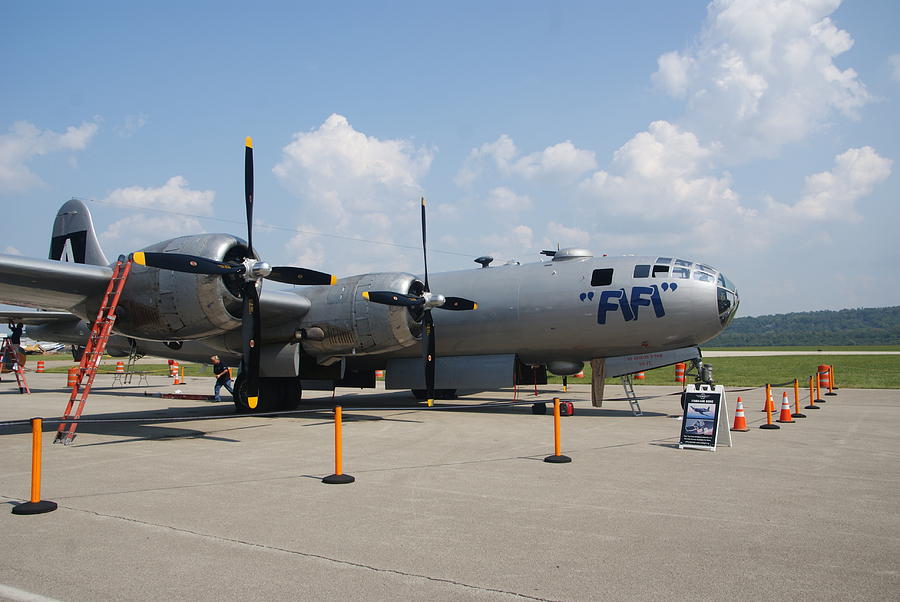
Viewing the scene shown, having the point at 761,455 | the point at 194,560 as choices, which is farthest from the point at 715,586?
the point at 761,455

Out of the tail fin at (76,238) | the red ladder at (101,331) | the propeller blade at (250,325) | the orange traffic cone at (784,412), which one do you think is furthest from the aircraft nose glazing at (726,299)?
the tail fin at (76,238)

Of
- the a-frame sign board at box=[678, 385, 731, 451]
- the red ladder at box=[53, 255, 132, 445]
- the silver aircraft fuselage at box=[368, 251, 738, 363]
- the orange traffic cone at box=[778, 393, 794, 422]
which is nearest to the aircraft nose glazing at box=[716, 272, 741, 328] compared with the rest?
the silver aircraft fuselage at box=[368, 251, 738, 363]

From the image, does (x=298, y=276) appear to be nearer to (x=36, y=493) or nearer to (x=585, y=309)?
(x=585, y=309)

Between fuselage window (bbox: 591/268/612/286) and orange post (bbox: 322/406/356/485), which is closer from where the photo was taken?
orange post (bbox: 322/406/356/485)

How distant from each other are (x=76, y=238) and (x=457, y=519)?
1517 centimetres

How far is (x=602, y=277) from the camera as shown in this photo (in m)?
16.0

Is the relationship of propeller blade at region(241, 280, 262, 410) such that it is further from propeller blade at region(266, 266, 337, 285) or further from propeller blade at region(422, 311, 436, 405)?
propeller blade at region(422, 311, 436, 405)

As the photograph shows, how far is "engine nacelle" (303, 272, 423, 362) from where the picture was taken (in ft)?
50.1

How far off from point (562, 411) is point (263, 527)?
36.7 feet

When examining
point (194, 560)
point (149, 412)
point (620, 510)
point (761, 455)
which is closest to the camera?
point (194, 560)

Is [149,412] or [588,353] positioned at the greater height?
[588,353]

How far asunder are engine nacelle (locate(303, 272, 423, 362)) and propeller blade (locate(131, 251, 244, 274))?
11.6 ft

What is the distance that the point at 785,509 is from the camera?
6.59 m

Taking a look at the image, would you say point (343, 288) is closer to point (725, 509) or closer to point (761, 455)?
point (761, 455)
